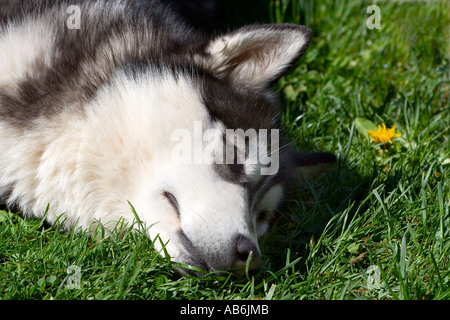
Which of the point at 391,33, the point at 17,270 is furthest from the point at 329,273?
the point at 391,33

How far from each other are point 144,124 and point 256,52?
2.30 feet

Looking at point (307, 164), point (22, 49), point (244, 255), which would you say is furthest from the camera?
point (307, 164)

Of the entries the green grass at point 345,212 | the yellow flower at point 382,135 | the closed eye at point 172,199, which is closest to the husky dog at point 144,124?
the closed eye at point 172,199

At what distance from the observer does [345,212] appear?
9.48 feet

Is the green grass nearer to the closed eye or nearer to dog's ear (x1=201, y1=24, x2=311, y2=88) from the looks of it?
the closed eye

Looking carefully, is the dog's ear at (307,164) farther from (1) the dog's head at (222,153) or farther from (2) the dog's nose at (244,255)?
(2) the dog's nose at (244,255)

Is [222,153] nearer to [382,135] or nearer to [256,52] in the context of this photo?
[256,52]

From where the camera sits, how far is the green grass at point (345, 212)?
2.45 m

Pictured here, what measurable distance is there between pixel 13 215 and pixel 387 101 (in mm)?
2619

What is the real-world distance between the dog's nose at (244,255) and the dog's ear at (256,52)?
2.88 ft

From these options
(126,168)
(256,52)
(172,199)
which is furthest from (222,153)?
(256,52)

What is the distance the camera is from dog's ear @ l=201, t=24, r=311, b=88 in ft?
8.91

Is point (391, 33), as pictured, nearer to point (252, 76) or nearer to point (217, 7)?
point (217, 7)

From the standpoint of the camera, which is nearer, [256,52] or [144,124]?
[144,124]
